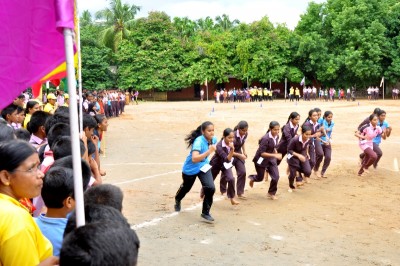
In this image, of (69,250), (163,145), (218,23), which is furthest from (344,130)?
(218,23)

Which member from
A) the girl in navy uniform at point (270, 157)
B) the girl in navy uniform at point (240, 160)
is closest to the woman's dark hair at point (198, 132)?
the girl in navy uniform at point (240, 160)

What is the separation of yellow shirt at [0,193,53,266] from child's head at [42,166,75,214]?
0.60 metres

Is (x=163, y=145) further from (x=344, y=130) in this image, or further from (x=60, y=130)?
(x=60, y=130)

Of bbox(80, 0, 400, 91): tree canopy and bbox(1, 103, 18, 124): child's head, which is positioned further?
bbox(80, 0, 400, 91): tree canopy

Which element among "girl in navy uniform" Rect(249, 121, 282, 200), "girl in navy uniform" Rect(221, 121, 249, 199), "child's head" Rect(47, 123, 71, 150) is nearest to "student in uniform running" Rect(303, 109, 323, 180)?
"girl in navy uniform" Rect(249, 121, 282, 200)

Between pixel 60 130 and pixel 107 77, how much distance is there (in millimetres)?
41759

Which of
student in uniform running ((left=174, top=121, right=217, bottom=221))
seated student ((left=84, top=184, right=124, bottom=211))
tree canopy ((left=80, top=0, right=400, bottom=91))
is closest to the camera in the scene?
seated student ((left=84, top=184, right=124, bottom=211))

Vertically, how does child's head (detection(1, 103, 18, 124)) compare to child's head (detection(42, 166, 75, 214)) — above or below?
above

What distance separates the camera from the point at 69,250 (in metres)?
1.69

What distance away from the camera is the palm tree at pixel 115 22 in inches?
1944

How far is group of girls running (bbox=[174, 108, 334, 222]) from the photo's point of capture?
22.0ft

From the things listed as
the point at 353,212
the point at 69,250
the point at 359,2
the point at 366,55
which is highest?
the point at 359,2

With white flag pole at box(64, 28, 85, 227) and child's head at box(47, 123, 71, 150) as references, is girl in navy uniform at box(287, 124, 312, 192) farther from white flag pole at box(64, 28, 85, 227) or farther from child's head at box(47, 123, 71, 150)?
white flag pole at box(64, 28, 85, 227)

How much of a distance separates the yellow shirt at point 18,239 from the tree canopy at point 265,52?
42.1 meters
